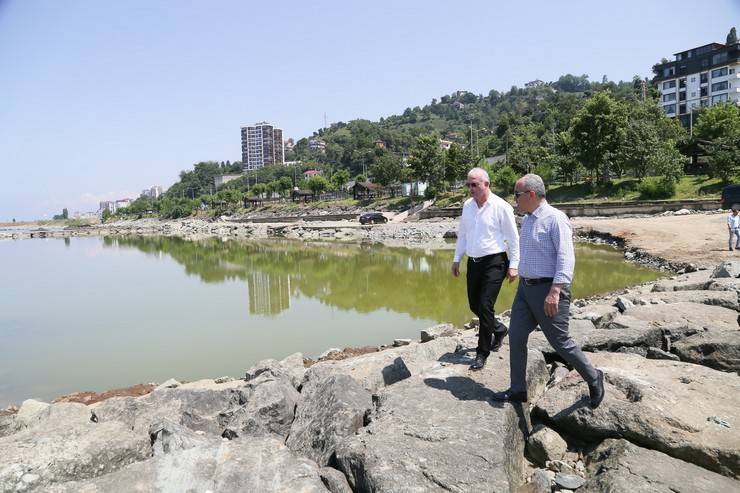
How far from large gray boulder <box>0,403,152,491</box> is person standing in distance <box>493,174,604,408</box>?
3.02 m

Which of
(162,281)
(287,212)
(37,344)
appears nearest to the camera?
(37,344)

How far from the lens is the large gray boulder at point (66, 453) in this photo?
323cm

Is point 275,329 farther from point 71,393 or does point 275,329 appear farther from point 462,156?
point 462,156

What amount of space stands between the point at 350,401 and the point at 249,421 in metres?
0.95

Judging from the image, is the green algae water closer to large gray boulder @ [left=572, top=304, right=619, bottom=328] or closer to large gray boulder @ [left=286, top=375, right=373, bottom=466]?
large gray boulder @ [left=572, top=304, right=619, bottom=328]

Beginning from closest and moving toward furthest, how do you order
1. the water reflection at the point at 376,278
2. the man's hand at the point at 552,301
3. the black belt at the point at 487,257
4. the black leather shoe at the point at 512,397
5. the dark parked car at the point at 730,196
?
the man's hand at the point at 552,301
the black leather shoe at the point at 512,397
the black belt at the point at 487,257
the water reflection at the point at 376,278
the dark parked car at the point at 730,196

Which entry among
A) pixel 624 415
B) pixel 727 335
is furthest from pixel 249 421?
pixel 727 335

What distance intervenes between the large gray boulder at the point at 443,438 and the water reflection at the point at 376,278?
21.5 ft

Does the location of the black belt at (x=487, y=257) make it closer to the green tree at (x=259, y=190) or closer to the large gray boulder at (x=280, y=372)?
the large gray boulder at (x=280, y=372)

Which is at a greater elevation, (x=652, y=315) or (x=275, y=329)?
(x=652, y=315)

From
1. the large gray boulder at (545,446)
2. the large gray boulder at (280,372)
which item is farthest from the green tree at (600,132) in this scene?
the large gray boulder at (545,446)

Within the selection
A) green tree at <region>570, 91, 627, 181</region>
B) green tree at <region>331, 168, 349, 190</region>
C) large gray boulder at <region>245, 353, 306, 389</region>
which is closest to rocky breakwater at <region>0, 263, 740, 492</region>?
large gray boulder at <region>245, 353, 306, 389</region>

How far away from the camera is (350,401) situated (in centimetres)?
397

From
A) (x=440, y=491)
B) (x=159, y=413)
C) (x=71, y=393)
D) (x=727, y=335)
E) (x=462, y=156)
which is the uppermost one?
(x=462, y=156)
